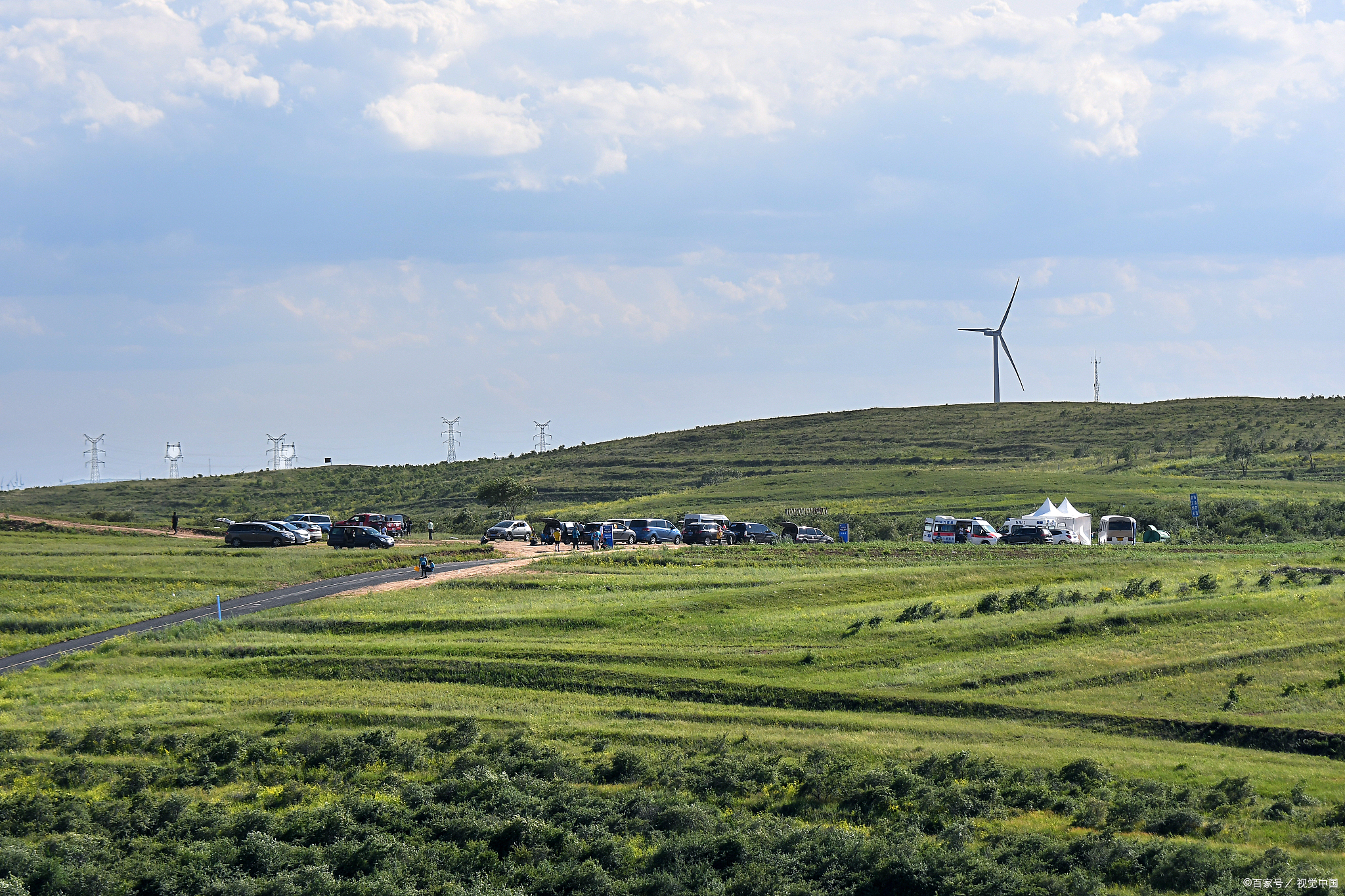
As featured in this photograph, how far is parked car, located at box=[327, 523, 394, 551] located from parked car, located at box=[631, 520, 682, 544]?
18.3 meters

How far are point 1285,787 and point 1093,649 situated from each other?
1279 centimetres

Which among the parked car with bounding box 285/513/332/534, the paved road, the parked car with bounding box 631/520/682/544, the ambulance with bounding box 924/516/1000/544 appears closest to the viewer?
the paved road

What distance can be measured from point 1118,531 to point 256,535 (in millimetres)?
59143

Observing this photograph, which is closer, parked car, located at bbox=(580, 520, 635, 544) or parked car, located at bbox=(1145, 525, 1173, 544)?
parked car, located at bbox=(1145, 525, 1173, 544)

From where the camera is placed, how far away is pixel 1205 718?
32281 mm

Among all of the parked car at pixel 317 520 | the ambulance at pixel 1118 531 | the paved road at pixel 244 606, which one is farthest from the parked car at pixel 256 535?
the ambulance at pixel 1118 531

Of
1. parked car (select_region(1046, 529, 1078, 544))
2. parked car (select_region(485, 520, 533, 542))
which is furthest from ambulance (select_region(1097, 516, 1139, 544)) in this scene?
parked car (select_region(485, 520, 533, 542))

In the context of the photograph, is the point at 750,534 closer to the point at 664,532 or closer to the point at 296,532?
the point at 664,532

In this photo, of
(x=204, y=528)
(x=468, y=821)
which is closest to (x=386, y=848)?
(x=468, y=821)

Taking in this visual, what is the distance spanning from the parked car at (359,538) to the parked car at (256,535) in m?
4.41

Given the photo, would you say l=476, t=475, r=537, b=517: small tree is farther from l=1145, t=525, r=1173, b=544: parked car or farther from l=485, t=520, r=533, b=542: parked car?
l=1145, t=525, r=1173, b=544: parked car

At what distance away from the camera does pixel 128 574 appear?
199ft

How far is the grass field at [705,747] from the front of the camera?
79.0 ft

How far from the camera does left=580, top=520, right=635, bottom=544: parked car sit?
80.5 metres
